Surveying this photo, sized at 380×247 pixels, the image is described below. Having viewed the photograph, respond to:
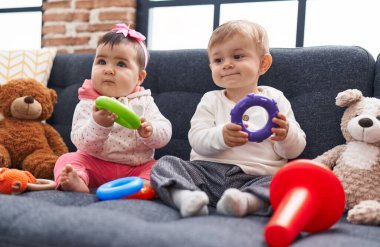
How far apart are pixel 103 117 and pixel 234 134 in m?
0.39

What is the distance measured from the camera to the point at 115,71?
4.66 ft

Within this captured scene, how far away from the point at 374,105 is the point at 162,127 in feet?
2.10

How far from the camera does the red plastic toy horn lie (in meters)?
0.79

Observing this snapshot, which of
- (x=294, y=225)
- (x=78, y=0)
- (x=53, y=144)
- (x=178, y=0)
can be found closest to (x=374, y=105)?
(x=294, y=225)

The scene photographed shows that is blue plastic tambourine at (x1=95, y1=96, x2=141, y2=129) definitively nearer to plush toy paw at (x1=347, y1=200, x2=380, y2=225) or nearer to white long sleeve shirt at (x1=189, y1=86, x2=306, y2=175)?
white long sleeve shirt at (x1=189, y1=86, x2=306, y2=175)

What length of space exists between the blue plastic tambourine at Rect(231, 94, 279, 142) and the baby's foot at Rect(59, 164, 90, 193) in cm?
46

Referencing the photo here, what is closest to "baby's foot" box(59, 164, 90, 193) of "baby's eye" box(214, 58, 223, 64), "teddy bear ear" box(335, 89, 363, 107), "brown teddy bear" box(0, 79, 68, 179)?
"brown teddy bear" box(0, 79, 68, 179)

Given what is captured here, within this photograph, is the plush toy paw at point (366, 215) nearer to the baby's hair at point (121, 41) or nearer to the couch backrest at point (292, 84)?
the couch backrest at point (292, 84)

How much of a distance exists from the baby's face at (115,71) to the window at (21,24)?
150 cm

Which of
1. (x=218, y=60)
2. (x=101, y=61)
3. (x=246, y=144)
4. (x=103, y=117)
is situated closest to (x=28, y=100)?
(x=101, y=61)

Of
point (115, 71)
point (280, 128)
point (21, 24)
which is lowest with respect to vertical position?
point (280, 128)

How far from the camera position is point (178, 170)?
1133 millimetres

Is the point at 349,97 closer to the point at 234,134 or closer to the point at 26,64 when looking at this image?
the point at 234,134

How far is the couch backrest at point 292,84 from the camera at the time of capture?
133cm
